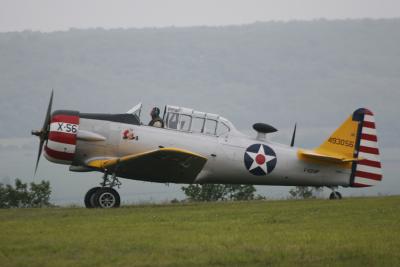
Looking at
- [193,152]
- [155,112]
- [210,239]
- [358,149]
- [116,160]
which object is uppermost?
[358,149]

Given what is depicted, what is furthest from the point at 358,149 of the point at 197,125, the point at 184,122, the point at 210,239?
the point at 210,239

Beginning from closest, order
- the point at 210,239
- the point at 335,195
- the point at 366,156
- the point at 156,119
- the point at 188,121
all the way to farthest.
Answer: the point at 210,239 → the point at 156,119 → the point at 188,121 → the point at 335,195 → the point at 366,156

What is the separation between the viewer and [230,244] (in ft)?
32.3

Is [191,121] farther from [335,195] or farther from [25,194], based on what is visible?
[25,194]

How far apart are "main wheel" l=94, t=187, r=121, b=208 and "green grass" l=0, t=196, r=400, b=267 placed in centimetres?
230

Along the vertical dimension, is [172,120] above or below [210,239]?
above

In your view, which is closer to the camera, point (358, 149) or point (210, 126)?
point (210, 126)

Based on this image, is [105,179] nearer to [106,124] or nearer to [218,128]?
[106,124]

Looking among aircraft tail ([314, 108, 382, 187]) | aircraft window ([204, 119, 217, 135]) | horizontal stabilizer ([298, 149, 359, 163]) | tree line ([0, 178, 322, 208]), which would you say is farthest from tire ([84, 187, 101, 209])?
tree line ([0, 178, 322, 208])

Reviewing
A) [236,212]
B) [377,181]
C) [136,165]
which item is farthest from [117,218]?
[377,181]

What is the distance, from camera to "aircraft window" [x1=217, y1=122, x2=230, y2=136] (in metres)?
18.2

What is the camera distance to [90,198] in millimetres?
16766

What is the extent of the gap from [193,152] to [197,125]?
0.76 metres

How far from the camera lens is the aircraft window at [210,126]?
59.3 ft
